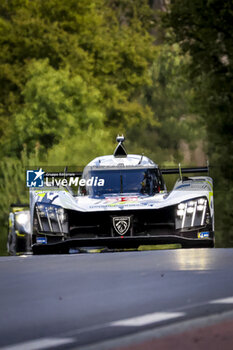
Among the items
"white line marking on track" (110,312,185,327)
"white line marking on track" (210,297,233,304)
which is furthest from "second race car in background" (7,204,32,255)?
"white line marking on track" (110,312,185,327)

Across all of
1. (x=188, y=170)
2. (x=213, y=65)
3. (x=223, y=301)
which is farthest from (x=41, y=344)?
(x=213, y=65)

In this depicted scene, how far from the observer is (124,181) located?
19.0 m

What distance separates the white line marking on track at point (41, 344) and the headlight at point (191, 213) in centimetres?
961

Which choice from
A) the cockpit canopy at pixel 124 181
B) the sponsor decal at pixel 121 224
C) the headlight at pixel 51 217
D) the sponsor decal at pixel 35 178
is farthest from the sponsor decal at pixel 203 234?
the sponsor decal at pixel 35 178

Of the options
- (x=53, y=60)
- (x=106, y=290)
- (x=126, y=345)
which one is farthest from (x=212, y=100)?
(x=126, y=345)

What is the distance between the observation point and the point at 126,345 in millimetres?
7219

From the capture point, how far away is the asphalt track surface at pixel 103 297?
26.3ft

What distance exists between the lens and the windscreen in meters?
18.8

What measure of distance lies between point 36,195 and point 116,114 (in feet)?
193

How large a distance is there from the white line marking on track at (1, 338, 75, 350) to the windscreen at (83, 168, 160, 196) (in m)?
11.0

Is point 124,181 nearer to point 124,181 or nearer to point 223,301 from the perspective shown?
point 124,181

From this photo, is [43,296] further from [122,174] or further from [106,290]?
[122,174]

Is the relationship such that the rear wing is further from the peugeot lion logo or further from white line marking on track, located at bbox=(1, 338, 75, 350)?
white line marking on track, located at bbox=(1, 338, 75, 350)

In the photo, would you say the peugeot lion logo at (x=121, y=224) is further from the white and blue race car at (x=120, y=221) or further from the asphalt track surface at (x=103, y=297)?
the asphalt track surface at (x=103, y=297)
